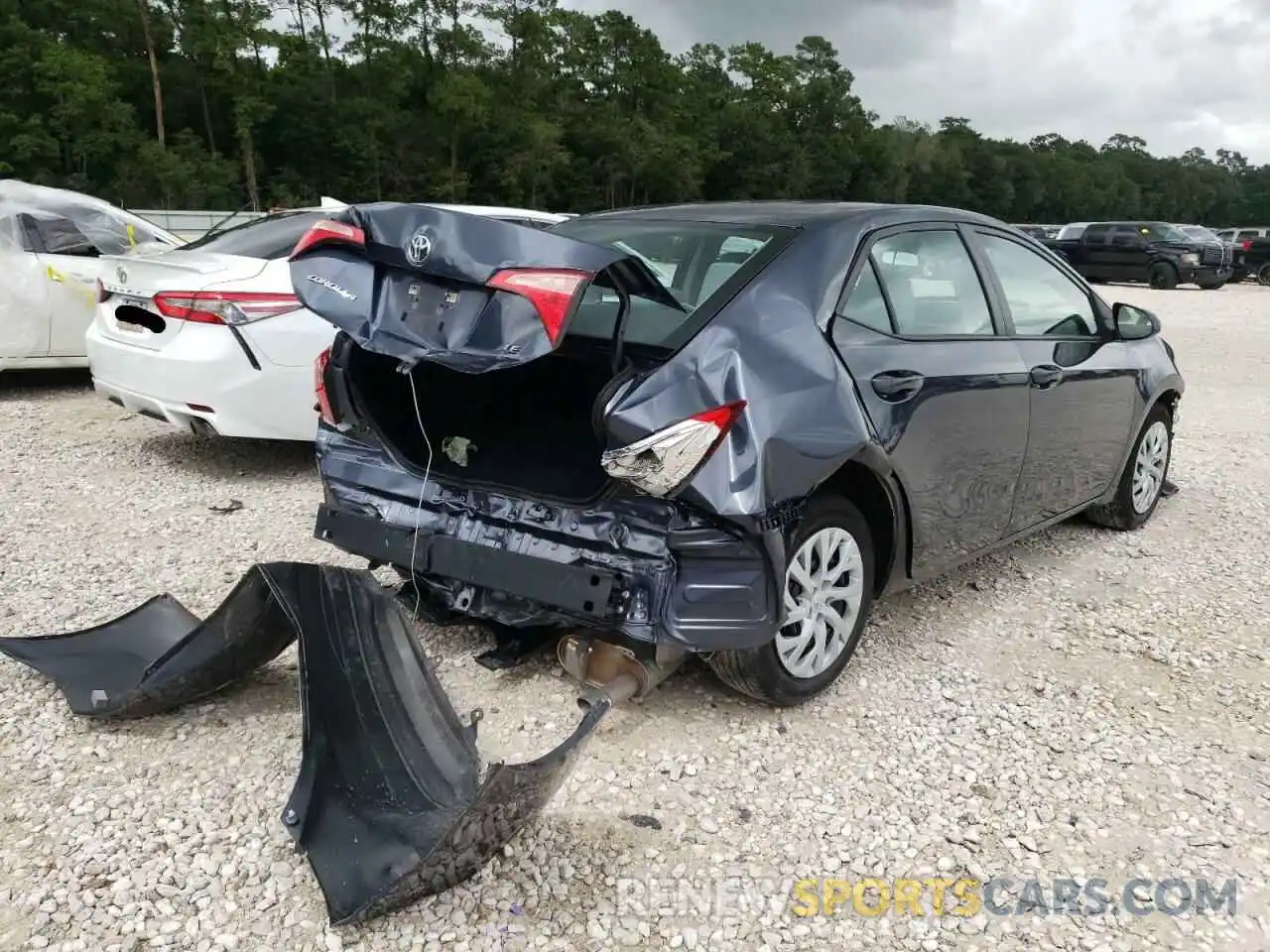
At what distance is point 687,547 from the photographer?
8.97 ft

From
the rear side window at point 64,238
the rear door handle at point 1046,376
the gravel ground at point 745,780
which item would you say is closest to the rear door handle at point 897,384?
the rear door handle at point 1046,376

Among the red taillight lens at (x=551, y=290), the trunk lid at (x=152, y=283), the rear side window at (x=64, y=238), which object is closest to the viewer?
the red taillight lens at (x=551, y=290)

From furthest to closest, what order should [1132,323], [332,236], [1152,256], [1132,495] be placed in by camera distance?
[1152,256]
[1132,495]
[1132,323]
[332,236]

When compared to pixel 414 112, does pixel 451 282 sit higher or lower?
lower

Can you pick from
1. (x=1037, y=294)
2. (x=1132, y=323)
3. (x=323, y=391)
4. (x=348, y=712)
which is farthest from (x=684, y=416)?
(x=1132, y=323)

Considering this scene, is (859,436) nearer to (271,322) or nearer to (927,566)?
(927,566)

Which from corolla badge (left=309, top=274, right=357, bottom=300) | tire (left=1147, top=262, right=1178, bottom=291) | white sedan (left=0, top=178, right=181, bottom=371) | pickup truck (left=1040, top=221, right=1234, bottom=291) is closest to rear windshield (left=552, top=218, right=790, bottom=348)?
corolla badge (left=309, top=274, right=357, bottom=300)

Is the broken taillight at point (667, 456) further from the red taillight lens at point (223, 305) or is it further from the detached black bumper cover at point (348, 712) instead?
the red taillight lens at point (223, 305)

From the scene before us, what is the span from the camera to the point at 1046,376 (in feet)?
13.1

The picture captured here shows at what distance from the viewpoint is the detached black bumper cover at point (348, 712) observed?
90.7 inches

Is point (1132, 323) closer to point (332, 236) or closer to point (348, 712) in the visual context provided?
point (332, 236)

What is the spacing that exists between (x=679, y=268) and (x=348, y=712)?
68.5 inches

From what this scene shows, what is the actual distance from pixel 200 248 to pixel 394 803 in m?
4.53

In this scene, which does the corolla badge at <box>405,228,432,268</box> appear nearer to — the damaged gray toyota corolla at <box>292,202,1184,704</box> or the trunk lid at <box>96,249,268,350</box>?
the damaged gray toyota corolla at <box>292,202,1184,704</box>
